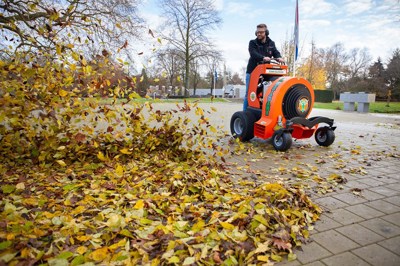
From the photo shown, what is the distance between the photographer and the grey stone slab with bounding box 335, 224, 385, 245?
2059mm

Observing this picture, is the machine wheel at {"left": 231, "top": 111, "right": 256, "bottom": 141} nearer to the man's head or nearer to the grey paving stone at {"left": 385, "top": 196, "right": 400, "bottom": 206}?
A: the man's head

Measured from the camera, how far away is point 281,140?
15.8ft

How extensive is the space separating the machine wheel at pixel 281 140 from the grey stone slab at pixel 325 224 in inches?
92.7

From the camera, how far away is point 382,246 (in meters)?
1.98

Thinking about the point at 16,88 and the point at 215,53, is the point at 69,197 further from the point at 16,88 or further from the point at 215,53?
the point at 215,53

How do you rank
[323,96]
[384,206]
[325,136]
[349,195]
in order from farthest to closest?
→ [323,96] → [325,136] → [349,195] → [384,206]

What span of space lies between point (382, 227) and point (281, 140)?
8.66 feet

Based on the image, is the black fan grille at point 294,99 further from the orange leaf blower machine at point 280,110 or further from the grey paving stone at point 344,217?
the grey paving stone at point 344,217

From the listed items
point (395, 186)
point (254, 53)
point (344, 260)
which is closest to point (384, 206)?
point (395, 186)

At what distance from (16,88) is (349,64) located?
69.1 metres

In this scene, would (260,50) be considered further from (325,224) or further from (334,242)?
(334,242)

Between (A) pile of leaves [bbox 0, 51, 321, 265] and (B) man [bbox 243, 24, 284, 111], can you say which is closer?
(A) pile of leaves [bbox 0, 51, 321, 265]

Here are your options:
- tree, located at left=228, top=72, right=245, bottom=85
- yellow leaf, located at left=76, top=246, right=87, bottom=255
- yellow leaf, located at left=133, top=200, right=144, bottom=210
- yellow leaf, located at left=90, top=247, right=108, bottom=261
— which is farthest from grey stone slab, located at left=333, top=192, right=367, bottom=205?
tree, located at left=228, top=72, right=245, bottom=85

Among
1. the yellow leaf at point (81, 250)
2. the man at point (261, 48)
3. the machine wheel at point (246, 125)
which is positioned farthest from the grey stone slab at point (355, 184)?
the man at point (261, 48)
